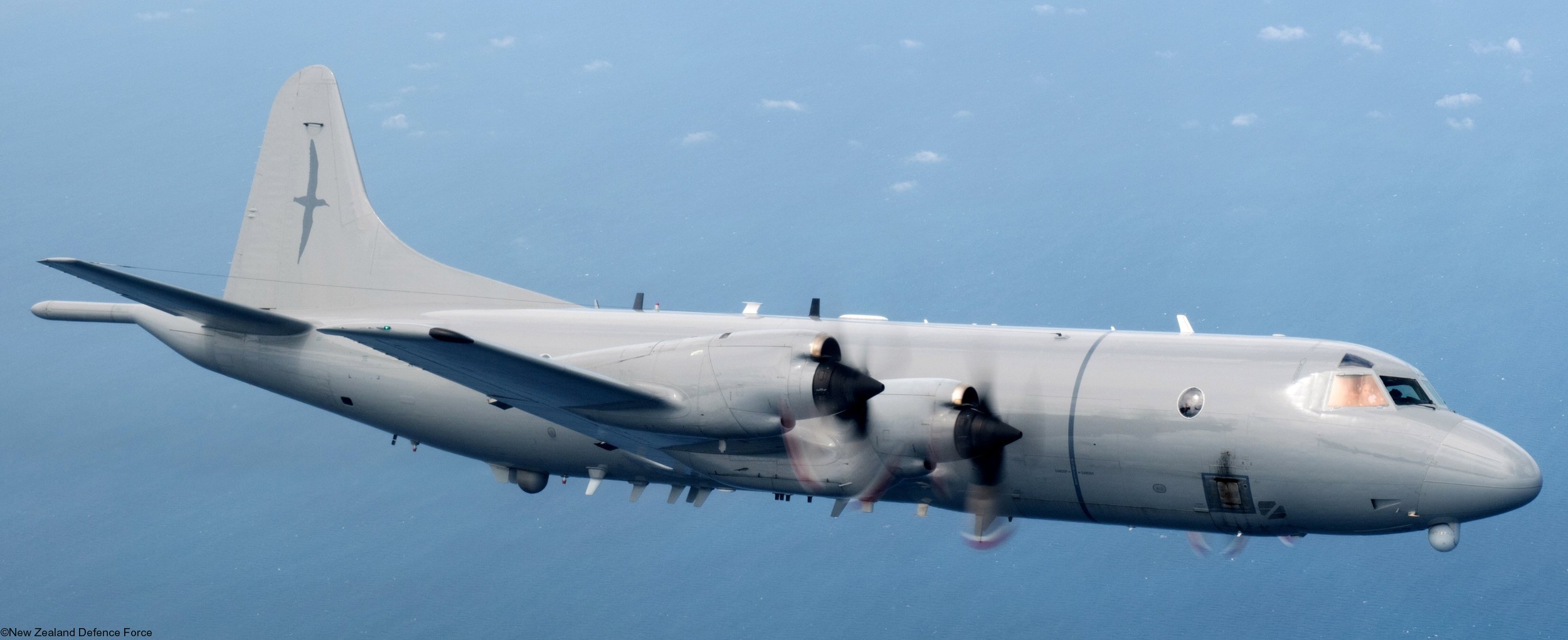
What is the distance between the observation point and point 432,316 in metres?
17.4

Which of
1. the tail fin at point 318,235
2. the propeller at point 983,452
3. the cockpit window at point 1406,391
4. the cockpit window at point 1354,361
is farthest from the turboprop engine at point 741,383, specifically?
the tail fin at point 318,235

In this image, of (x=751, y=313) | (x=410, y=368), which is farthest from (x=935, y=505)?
(x=410, y=368)

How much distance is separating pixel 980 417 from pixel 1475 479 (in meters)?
4.46

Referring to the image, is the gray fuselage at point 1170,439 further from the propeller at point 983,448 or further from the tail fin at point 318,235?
the tail fin at point 318,235

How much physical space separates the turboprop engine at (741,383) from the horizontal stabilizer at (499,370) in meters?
0.25

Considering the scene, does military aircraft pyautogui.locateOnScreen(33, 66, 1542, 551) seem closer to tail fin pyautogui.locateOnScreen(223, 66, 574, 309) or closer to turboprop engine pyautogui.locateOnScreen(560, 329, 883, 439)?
turboprop engine pyautogui.locateOnScreen(560, 329, 883, 439)

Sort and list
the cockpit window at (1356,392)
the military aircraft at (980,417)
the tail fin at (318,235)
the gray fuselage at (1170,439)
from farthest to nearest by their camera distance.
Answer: the tail fin at (318,235)
the cockpit window at (1356,392)
the military aircraft at (980,417)
the gray fuselage at (1170,439)

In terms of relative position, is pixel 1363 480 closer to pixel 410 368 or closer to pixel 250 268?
pixel 410 368

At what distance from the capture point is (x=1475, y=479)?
11836 mm

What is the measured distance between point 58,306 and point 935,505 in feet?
39.8

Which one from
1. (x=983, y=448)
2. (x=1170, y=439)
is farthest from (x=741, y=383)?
(x=1170, y=439)

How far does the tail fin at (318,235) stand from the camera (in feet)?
60.1

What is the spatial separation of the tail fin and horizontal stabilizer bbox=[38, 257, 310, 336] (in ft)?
4.21

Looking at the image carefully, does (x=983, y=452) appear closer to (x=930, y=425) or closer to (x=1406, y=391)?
(x=930, y=425)
